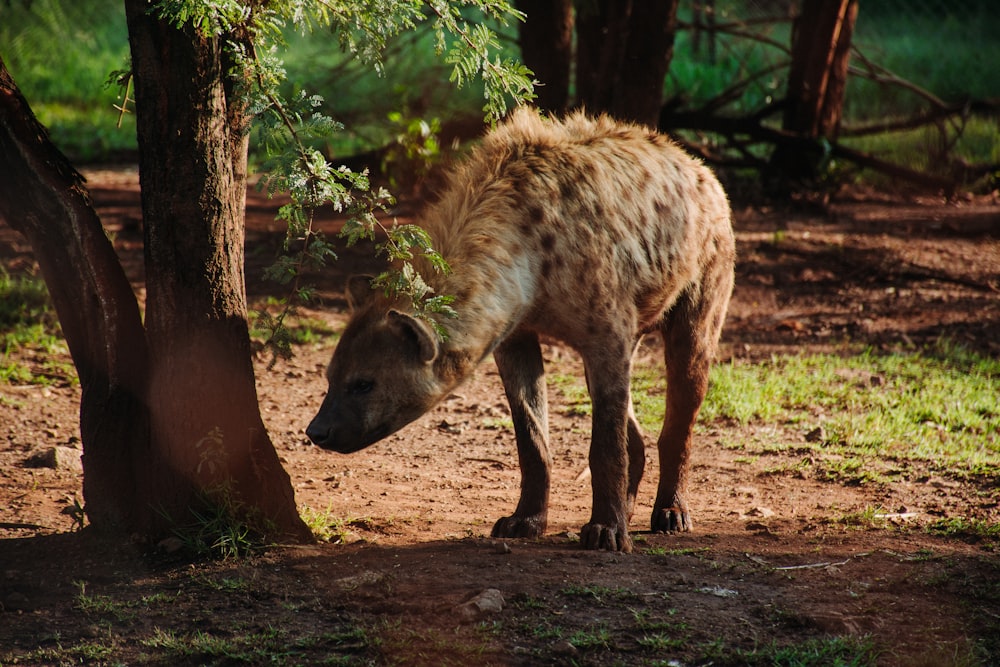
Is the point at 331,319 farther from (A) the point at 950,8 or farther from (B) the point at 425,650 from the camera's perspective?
(A) the point at 950,8

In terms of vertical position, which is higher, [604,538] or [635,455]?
[635,455]

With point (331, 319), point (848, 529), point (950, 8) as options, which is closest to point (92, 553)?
point (848, 529)

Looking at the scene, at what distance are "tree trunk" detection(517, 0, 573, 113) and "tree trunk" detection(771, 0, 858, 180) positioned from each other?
2365 mm

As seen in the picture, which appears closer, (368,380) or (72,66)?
(368,380)

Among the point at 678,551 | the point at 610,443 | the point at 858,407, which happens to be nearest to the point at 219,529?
the point at 610,443

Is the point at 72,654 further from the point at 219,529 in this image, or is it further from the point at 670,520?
the point at 670,520

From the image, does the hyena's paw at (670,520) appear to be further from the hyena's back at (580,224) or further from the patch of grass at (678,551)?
the hyena's back at (580,224)

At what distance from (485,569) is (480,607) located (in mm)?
299

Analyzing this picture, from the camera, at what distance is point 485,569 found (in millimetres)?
3123

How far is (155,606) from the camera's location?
9.66 feet

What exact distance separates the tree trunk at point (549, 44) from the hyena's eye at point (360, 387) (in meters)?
3.61

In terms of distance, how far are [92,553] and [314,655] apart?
3.09 feet

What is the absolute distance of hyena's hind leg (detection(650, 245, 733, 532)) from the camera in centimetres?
396

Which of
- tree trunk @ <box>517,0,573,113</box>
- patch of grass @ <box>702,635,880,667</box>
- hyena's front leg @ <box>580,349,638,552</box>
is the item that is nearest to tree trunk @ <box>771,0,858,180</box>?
tree trunk @ <box>517,0,573,113</box>
